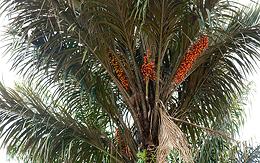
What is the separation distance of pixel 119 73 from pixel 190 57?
0.44 metres

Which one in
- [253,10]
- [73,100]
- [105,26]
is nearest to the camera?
[105,26]

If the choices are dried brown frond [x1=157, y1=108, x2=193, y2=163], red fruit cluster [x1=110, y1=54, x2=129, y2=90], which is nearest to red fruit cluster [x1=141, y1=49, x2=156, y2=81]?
red fruit cluster [x1=110, y1=54, x2=129, y2=90]

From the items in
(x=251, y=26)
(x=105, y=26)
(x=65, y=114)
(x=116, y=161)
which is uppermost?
(x=251, y=26)

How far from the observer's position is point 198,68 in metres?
2.76

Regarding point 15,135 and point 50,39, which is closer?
point 50,39

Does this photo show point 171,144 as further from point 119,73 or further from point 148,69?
point 119,73

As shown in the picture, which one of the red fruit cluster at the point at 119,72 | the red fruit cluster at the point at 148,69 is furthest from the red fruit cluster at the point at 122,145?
the red fruit cluster at the point at 148,69

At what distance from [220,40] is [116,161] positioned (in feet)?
3.30

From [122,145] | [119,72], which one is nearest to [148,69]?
[119,72]

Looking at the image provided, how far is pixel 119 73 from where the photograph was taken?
2557 mm

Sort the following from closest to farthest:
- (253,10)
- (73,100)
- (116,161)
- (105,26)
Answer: (105,26) → (116,161) → (253,10) → (73,100)

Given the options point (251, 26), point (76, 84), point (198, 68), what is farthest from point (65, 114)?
point (251, 26)

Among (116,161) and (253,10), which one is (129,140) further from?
(253,10)

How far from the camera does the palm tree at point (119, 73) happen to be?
2.39 m
